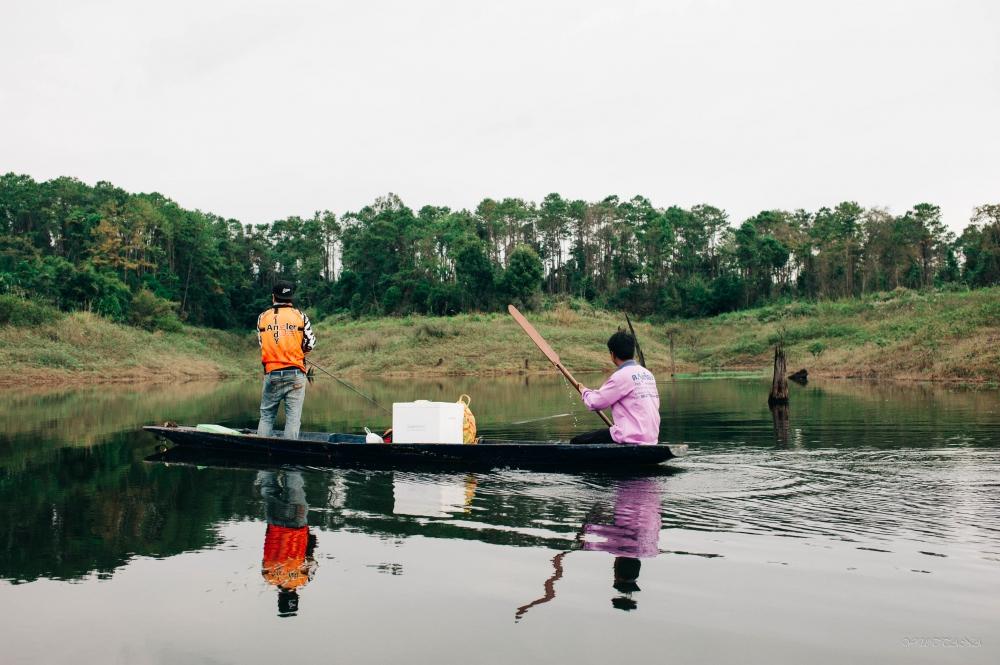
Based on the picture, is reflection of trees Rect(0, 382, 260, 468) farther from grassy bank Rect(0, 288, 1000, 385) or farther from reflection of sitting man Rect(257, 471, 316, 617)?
grassy bank Rect(0, 288, 1000, 385)

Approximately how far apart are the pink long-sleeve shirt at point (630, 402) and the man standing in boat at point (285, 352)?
176 inches

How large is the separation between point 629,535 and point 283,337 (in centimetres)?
660

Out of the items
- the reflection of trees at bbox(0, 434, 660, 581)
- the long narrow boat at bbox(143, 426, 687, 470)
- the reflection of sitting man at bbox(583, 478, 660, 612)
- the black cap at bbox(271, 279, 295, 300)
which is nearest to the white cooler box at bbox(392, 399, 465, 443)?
the long narrow boat at bbox(143, 426, 687, 470)

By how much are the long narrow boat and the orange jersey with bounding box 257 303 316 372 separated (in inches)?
44.6

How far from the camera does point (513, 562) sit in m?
5.88

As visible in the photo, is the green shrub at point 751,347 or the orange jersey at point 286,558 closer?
the orange jersey at point 286,558

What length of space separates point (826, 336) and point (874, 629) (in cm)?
4933

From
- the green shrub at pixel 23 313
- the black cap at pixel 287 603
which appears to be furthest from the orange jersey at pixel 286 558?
the green shrub at pixel 23 313

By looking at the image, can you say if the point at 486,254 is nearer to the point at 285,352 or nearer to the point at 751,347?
the point at 751,347

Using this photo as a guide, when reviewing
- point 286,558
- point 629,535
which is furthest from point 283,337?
point 629,535

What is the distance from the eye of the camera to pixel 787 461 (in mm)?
10539

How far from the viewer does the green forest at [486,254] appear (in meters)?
68.5

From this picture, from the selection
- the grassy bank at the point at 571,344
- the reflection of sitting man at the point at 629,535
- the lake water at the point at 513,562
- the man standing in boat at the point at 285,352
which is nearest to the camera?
the lake water at the point at 513,562

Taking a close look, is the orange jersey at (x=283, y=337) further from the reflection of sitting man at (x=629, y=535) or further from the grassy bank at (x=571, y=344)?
the grassy bank at (x=571, y=344)
